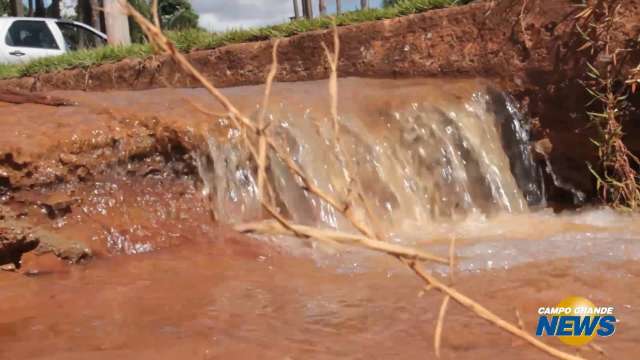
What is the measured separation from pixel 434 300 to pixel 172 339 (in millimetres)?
937

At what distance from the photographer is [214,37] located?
25.2ft

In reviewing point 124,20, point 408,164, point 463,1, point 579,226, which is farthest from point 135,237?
point 124,20

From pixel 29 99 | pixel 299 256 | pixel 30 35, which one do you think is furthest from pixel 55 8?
pixel 299 256

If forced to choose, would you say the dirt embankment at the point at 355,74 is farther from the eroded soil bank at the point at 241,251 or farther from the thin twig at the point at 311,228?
the thin twig at the point at 311,228

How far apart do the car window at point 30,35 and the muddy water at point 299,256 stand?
22.5 feet

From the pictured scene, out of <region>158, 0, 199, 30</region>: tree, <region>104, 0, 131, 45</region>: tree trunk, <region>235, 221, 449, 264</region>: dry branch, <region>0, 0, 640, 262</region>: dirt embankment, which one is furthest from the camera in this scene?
<region>158, 0, 199, 30</region>: tree

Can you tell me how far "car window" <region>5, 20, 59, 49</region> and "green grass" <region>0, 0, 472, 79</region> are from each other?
1874mm

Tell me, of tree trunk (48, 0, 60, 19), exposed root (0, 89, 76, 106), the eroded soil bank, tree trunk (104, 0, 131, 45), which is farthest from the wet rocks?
tree trunk (48, 0, 60, 19)

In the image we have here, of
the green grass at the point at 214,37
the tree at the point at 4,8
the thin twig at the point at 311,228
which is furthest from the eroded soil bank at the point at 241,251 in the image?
the tree at the point at 4,8

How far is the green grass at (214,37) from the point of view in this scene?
254 inches

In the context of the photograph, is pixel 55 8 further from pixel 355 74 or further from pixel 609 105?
pixel 609 105

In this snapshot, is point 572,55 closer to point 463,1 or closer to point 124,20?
point 463,1

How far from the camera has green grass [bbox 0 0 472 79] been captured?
6449 mm

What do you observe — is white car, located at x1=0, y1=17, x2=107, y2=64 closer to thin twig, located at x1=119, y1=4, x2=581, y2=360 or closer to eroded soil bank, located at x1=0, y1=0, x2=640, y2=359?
eroded soil bank, located at x1=0, y1=0, x2=640, y2=359
